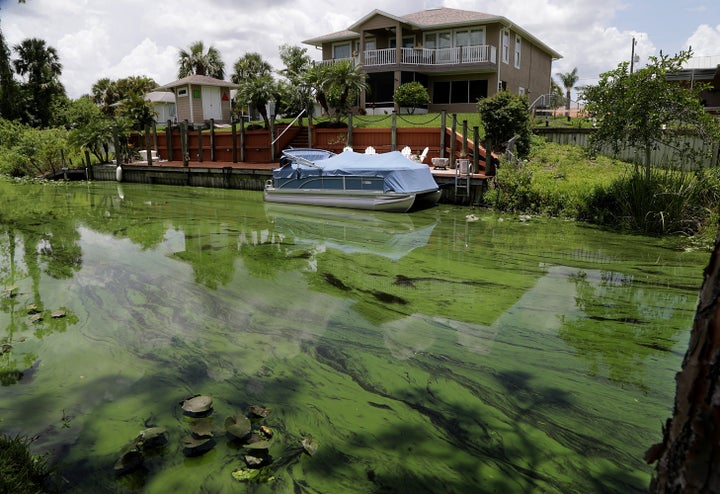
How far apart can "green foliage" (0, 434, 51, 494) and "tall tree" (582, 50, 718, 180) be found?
10735 millimetres

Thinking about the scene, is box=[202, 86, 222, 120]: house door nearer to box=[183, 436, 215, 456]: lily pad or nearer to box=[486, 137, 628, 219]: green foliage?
box=[486, 137, 628, 219]: green foliage

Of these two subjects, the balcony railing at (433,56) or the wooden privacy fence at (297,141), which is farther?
the balcony railing at (433,56)

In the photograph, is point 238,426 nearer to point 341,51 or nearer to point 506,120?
point 506,120

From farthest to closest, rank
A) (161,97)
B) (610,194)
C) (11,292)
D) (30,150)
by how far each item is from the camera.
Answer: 1. (161,97)
2. (30,150)
3. (610,194)
4. (11,292)

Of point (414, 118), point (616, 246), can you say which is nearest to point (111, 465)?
point (616, 246)

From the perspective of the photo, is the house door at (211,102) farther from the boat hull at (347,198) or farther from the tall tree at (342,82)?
the boat hull at (347,198)

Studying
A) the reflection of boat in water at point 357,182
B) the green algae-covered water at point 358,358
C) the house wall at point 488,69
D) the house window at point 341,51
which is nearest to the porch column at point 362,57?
the house wall at point 488,69

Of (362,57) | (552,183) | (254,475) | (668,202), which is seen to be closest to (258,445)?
(254,475)

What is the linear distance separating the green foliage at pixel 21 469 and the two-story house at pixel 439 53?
22.7 metres

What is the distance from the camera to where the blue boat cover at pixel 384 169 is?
43.0 feet

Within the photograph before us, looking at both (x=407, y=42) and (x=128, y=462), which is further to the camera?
(x=407, y=42)

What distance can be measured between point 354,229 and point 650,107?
6276 mm

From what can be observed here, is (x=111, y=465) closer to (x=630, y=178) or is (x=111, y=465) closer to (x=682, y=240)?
(x=682, y=240)

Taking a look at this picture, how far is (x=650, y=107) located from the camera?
398 inches
